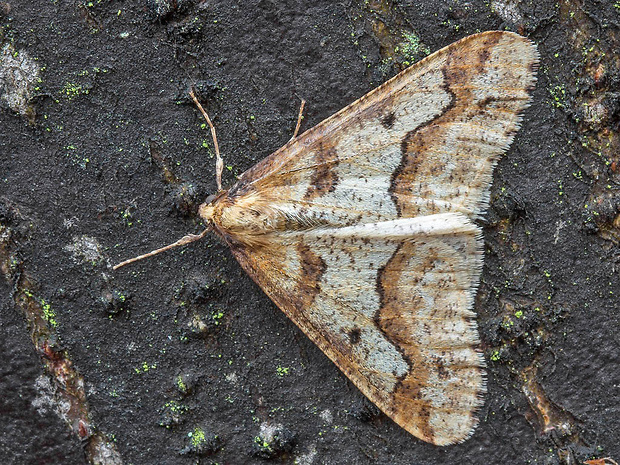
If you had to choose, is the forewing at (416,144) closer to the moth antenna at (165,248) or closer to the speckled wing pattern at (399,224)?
the speckled wing pattern at (399,224)

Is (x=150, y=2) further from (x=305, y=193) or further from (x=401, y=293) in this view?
(x=401, y=293)

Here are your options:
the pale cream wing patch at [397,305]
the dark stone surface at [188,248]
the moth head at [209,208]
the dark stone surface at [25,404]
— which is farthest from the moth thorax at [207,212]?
the dark stone surface at [25,404]

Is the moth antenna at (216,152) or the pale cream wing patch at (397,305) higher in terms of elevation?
the moth antenna at (216,152)

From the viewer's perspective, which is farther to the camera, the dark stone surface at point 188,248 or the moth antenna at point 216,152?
the moth antenna at point 216,152

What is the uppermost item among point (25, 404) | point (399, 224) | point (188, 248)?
point (188, 248)

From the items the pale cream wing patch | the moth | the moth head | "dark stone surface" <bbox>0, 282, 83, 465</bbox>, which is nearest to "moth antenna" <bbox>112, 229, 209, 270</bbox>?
the moth

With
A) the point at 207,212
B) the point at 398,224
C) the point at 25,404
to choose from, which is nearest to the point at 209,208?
the point at 207,212

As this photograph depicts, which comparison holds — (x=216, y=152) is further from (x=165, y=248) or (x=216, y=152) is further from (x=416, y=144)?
(x=416, y=144)

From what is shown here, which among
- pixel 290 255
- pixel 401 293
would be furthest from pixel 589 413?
pixel 290 255
